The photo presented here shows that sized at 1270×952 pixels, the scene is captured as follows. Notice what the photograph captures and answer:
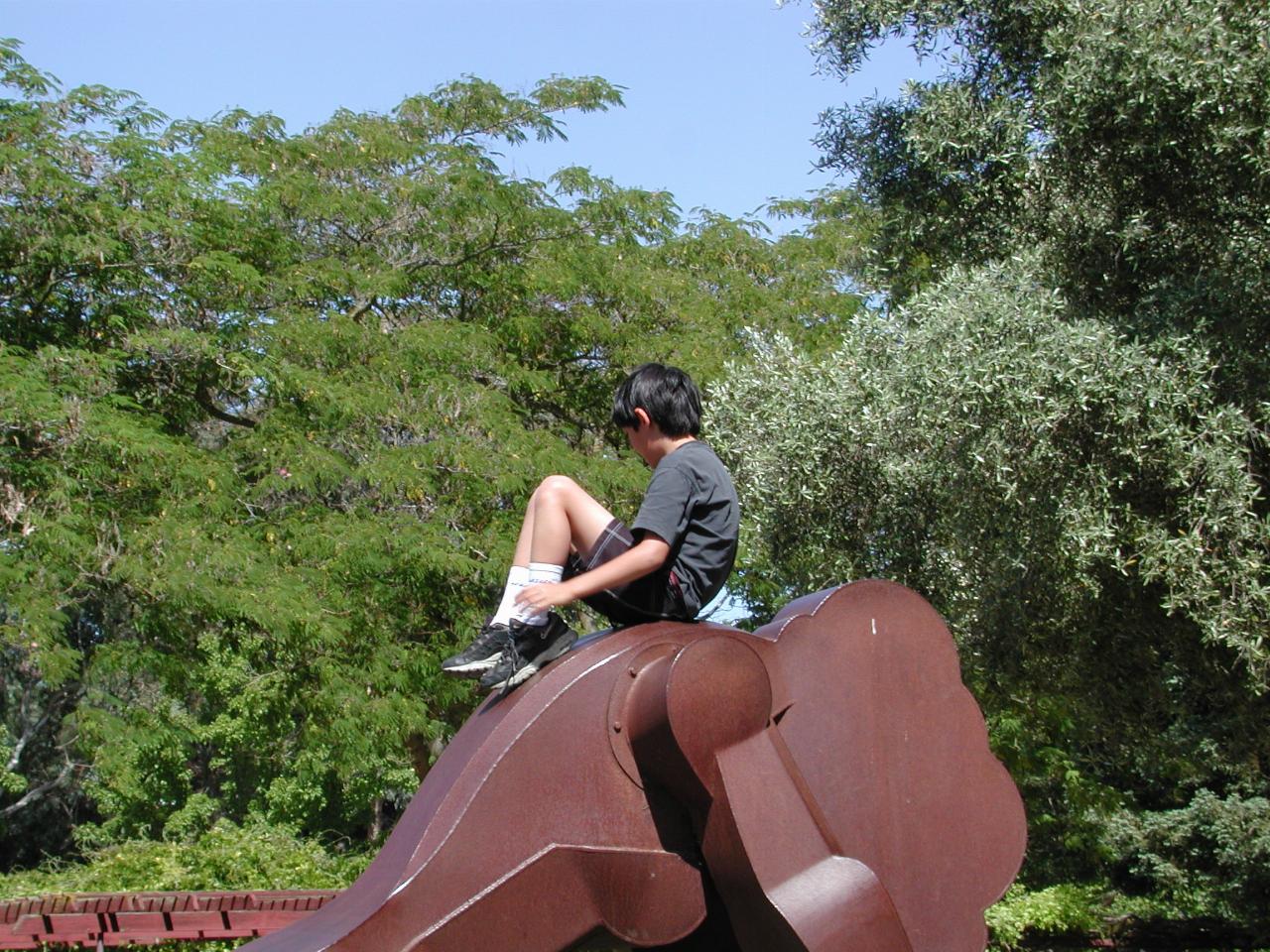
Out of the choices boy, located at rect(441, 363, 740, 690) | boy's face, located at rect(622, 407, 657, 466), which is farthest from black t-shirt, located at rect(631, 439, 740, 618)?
boy's face, located at rect(622, 407, 657, 466)

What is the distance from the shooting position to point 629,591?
3777 mm

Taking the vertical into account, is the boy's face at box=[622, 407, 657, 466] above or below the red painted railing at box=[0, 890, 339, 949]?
above

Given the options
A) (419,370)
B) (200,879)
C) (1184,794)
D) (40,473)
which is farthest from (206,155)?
(1184,794)

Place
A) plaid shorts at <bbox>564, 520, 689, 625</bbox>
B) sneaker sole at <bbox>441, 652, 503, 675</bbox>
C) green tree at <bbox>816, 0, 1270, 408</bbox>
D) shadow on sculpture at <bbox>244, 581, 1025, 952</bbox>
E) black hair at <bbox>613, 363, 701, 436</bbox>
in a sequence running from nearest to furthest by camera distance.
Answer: shadow on sculpture at <bbox>244, 581, 1025, 952</bbox>
sneaker sole at <bbox>441, 652, 503, 675</bbox>
plaid shorts at <bbox>564, 520, 689, 625</bbox>
black hair at <bbox>613, 363, 701, 436</bbox>
green tree at <bbox>816, 0, 1270, 408</bbox>

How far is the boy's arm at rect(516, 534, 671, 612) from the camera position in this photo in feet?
11.8

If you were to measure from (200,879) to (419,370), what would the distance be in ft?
15.6

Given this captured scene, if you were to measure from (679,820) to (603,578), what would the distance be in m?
0.63

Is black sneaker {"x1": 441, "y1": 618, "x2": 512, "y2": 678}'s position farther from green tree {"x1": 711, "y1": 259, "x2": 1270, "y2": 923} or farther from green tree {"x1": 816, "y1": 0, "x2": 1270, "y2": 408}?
green tree {"x1": 816, "y1": 0, "x2": 1270, "y2": 408}

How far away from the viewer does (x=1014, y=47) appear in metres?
8.92

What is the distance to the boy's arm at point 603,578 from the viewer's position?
11.8ft

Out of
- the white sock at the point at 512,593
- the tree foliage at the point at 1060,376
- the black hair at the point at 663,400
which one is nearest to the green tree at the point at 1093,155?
the tree foliage at the point at 1060,376

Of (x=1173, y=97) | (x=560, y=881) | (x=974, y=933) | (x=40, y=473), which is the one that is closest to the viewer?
(x=560, y=881)

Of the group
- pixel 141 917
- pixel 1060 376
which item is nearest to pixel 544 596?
pixel 1060 376

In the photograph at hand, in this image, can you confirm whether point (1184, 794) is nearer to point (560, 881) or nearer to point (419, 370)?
point (419, 370)
